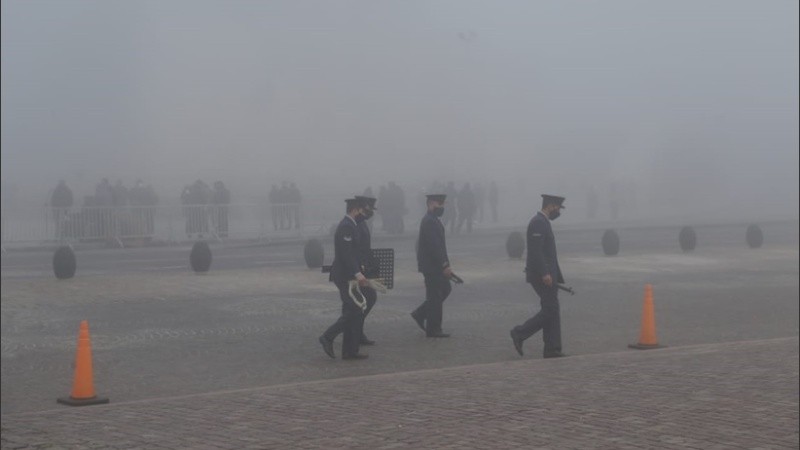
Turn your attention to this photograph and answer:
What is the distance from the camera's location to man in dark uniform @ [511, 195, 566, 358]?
9.85m

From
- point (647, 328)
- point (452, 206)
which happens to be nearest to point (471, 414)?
point (647, 328)

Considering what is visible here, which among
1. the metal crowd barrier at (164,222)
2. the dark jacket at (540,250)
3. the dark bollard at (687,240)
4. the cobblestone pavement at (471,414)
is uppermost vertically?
the metal crowd barrier at (164,222)

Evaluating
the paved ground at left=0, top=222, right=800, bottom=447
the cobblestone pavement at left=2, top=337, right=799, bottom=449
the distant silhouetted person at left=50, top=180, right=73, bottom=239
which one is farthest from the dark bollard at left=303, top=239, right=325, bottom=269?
the cobblestone pavement at left=2, top=337, right=799, bottom=449

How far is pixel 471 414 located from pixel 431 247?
161 inches

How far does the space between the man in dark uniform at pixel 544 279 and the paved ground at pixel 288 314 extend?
0.80 ft

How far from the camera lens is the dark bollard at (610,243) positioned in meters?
21.3

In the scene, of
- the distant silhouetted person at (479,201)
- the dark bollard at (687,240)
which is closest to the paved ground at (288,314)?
the distant silhouetted person at (479,201)

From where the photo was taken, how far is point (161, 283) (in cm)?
1588

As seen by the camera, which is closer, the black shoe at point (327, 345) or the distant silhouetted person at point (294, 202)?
the black shoe at point (327, 345)

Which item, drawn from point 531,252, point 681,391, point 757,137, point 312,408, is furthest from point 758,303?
point 757,137

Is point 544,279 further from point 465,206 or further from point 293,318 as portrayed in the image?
point 465,206

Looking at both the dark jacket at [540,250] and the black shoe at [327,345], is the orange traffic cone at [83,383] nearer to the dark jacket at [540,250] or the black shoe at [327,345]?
the black shoe at [327,345]

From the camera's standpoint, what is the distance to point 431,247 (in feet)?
36.4

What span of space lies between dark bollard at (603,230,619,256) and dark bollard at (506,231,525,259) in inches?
84.6
